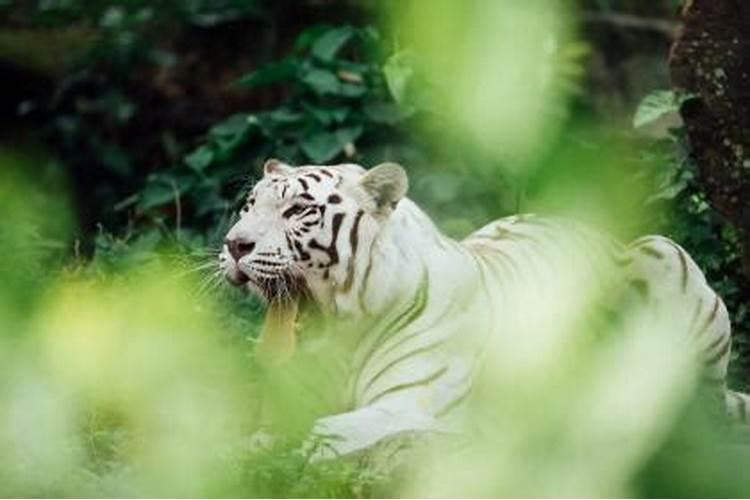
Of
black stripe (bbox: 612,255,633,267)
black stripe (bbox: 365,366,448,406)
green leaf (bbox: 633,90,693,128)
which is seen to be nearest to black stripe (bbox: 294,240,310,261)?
black stripe (bbox: 365,366,448,406)

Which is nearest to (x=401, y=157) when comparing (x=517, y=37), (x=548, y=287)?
(x=517, y=37)

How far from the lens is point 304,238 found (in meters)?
5.78

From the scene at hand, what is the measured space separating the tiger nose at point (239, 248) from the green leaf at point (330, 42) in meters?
3.49

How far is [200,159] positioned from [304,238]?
10.8 ft

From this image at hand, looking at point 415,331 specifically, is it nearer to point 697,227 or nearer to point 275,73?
point 697,227

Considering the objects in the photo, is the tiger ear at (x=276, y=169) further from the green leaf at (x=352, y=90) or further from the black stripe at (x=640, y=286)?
the green leaf at (x=352, y=90)

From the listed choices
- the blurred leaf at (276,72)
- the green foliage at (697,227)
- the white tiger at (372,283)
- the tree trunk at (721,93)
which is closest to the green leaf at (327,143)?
the blurred leaf at (276,72)

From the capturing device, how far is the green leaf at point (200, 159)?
29.5 ft

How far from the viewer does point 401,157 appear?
8805 mm

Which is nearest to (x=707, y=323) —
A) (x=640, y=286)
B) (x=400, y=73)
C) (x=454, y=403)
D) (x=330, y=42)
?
(x=640, y=286)

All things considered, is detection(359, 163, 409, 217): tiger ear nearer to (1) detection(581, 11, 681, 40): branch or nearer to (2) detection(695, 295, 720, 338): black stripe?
(2) detection(695, 295, 720, 338): black stripe

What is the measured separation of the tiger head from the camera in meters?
5.75

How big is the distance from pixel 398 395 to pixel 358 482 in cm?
31

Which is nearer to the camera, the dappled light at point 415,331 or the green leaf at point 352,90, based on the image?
the dappled light at point 415,331
